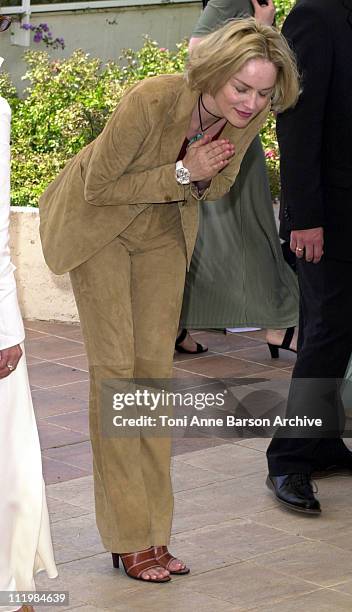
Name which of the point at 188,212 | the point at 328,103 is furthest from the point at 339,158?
the point at 188,212

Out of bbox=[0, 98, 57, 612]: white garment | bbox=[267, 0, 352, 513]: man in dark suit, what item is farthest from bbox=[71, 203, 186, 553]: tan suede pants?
bbox=[267, 0, 352, 513]: man in dark suit

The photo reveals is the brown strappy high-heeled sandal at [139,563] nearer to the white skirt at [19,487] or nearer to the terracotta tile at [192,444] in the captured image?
the white skirt at [19,487]

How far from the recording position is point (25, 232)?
8.77 metres

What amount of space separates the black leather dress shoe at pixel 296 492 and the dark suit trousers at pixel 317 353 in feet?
0.10

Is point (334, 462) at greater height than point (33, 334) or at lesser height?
lesser

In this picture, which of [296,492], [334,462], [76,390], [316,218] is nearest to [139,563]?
[296,492]

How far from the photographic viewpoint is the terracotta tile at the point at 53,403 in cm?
670

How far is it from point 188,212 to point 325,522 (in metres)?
1.45

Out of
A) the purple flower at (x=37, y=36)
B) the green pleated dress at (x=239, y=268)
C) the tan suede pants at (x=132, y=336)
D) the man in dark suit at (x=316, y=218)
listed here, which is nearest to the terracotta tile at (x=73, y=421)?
the green pleated dress at (x=239, y=268)

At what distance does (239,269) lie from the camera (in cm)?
754

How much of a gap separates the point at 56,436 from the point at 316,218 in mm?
1882

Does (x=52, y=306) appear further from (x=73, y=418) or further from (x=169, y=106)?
(x=169, y=106)

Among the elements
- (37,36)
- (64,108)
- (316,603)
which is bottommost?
(316,603)

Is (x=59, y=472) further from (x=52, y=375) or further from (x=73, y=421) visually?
(x=52, y=375)
